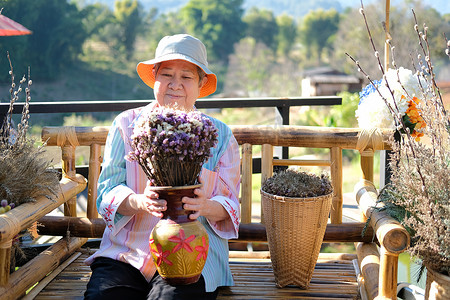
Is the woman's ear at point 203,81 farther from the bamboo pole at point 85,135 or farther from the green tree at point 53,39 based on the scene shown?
the green tree at point 53,39

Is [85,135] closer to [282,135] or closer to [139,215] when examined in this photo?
[139,215]

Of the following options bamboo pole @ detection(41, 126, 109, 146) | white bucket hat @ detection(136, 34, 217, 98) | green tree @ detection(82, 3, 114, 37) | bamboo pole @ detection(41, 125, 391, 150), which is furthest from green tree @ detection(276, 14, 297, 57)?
white bucket hat @ detection(136, 34, 217, 98)

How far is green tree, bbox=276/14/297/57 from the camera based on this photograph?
203ft

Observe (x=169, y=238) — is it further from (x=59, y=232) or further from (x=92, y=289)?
(x=59, y=232)

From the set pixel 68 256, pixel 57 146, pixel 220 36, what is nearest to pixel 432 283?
pixel 68 256

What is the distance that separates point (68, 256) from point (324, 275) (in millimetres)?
1281

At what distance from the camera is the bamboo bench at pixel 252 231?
2.21 m

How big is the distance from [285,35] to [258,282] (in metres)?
63.9

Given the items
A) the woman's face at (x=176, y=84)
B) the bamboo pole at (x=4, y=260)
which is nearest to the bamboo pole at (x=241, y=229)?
the bamboo pole at (x=4, y=260)

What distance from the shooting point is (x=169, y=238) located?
64.3 inches

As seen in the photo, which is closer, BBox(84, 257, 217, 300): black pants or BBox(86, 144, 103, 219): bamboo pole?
BBox(84, 257, 217, 300): black pants

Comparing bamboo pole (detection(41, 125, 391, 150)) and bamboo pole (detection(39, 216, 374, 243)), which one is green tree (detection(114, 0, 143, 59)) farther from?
bamboo pole (detection(39, 216, 374, 243))

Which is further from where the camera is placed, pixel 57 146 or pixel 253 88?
pixel 253 88

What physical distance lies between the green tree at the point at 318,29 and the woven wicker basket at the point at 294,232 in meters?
60.8
